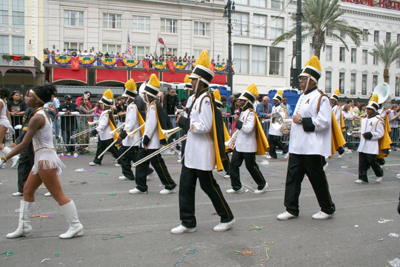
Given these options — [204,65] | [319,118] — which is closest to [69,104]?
[204,65]

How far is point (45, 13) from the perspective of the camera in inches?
1150

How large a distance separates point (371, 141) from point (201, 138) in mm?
4768

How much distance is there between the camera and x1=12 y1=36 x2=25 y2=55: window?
2907 centimetres

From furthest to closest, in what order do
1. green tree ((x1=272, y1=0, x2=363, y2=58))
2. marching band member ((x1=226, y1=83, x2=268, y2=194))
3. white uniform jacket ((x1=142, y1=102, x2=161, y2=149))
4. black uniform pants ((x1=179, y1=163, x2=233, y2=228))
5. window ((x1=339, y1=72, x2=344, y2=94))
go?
window ((x1=339, y1=72, x2=344, y2=94)) → green tree ((x1=272, y1=0, x2=363, y2=58)) → marching band member ((x1=226, y1=83, x2=268, y2=194)) → white uniform jacket ((x1=142, y1=102, x2=161, y2=149)) → black uniform pants ((x1=179, y1=163, x2=233, y2=228))

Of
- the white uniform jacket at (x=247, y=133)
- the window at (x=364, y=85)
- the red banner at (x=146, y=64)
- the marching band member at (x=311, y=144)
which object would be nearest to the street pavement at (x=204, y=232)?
the marching band member at (x=311, y=144)

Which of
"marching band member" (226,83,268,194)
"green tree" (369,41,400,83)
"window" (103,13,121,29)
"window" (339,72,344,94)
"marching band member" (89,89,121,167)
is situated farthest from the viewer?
"window" (339,72,344,94)

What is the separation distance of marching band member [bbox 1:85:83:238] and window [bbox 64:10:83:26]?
95.5ft

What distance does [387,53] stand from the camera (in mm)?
40438

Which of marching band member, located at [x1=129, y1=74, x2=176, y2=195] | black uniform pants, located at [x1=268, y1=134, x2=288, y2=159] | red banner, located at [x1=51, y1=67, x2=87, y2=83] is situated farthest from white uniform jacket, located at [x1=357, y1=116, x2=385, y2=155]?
red banner, located at [x1=51, y1=67, x2=87, y2=83]

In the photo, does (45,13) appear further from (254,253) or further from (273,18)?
(254,253)

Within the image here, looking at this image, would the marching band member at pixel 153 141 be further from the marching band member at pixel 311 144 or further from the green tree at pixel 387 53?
the green tree at pixel 387 53

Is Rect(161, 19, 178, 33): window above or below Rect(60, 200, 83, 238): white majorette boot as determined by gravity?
above

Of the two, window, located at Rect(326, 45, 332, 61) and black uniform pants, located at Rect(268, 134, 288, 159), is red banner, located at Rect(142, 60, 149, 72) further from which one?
window, located at Rect(326, 45, 332, 61)

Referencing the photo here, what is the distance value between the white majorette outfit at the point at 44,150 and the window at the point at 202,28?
104 feet
